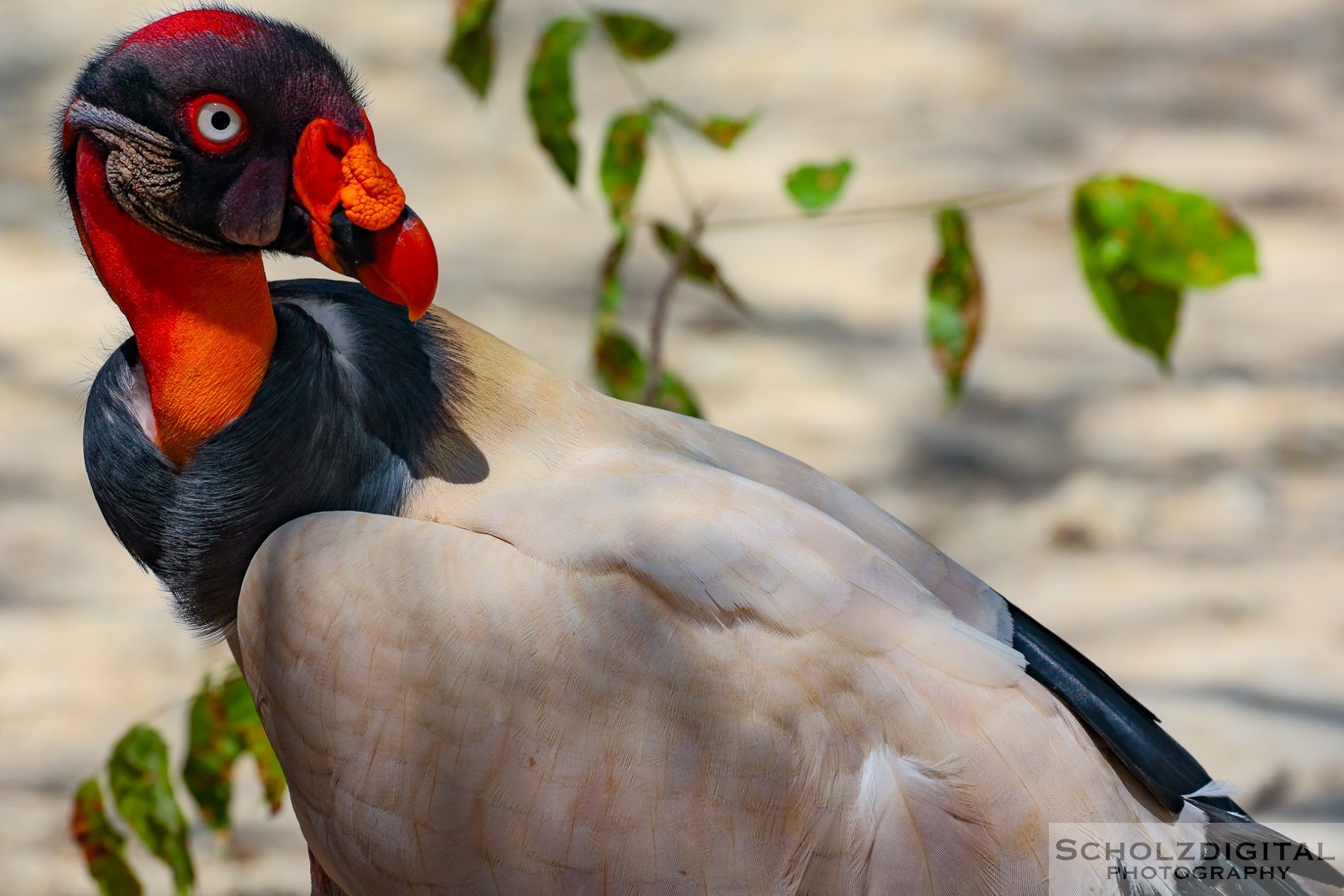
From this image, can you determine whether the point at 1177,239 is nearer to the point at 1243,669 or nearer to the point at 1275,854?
the point at 1275,854

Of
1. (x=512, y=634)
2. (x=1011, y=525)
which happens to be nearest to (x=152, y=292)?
(x=512, y=634)

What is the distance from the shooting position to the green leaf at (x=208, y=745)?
6.59ft

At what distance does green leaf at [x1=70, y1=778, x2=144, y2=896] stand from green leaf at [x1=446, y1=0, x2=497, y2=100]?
48.0 inches

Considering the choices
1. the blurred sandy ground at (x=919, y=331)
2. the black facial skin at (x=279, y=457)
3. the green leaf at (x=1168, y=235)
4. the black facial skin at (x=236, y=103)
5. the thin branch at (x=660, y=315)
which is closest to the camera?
the black facial skin at (x=236, y=103)

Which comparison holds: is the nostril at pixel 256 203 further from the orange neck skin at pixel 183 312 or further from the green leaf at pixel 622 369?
the green leaf at pixel 622 369

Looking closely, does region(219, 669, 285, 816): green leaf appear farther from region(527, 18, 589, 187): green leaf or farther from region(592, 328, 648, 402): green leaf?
region(527, 18, 589, 187): green leaf

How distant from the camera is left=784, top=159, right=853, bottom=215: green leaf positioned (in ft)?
6.75

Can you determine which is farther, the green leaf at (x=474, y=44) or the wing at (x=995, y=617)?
the green leaf at (x=474, y=44)

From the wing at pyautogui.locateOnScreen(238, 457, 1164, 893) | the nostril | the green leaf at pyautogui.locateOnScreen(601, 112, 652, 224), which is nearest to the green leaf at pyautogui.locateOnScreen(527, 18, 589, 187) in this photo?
the green leaf at pyautogui.locateOnScreen(601, 112, 652, 224)

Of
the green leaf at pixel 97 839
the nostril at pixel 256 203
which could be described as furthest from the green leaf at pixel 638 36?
the green leaf at pixel 97 839

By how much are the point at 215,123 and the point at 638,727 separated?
2.46 ft

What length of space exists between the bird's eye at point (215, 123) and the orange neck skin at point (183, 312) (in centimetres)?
13

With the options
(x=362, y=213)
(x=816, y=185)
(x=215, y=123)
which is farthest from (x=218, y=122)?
(x=816, y=185)

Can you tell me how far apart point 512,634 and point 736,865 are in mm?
326
